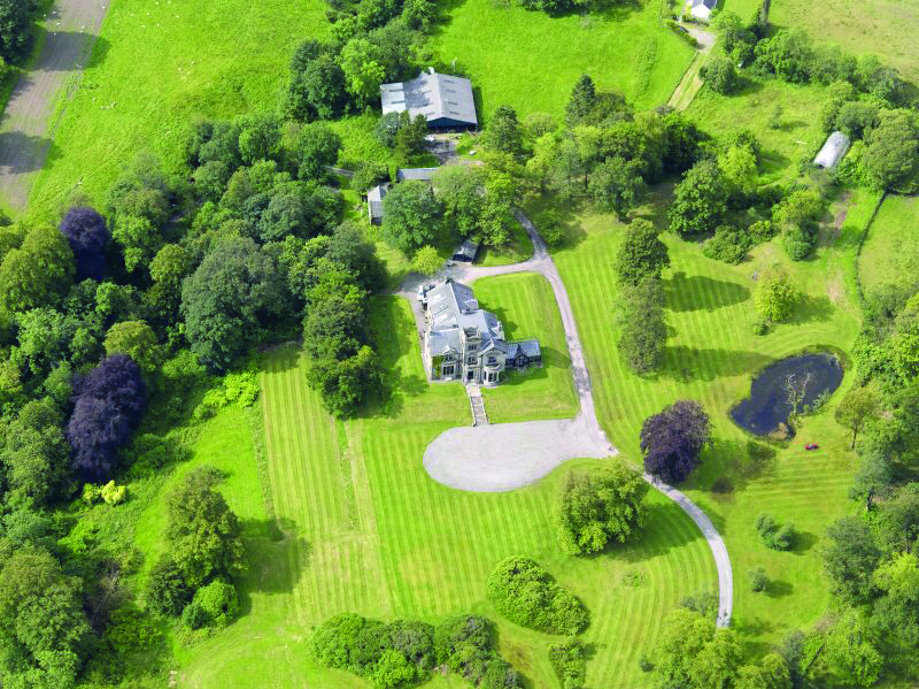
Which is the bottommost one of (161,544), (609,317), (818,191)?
(161,544)

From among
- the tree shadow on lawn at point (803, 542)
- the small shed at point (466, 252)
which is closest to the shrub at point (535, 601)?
the tree shadow on lawn at point (803, 542)

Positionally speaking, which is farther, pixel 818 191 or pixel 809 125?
pixel 809 125

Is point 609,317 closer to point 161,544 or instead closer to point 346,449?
point 346,449

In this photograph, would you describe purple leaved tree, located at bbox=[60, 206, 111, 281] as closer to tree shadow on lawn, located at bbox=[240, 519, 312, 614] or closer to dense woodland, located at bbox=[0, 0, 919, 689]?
dense woodland, located at bbox=[0, 0, 919, 689]

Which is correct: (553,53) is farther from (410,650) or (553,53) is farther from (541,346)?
(410,650)

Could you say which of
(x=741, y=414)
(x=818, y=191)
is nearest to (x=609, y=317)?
(x=741, y=414)

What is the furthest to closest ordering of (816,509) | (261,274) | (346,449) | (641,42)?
(641,42) → (261,274) → (346,449) → (816,509)
